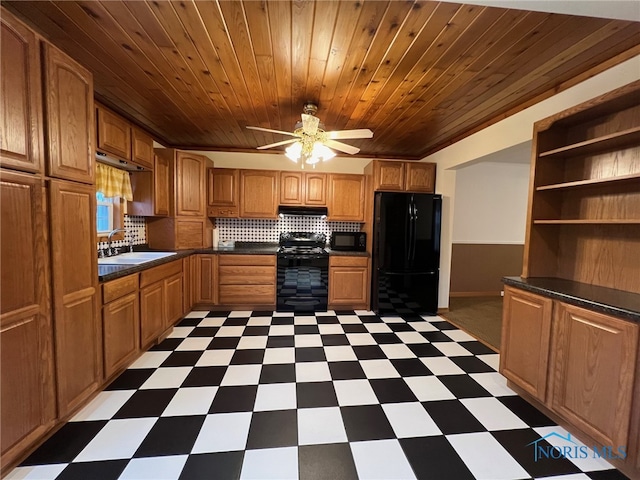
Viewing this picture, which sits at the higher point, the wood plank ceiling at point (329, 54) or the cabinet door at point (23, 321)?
the wood plank ceiling at point (329, 54)

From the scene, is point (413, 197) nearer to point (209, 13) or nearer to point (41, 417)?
point (209, 13)

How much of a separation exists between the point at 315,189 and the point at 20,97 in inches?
113

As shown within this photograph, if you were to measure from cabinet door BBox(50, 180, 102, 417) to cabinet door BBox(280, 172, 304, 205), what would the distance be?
7.51 feet

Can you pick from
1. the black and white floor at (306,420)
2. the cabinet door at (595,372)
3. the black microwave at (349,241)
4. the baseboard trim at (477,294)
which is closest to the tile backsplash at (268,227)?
the black microwave at (349,241)

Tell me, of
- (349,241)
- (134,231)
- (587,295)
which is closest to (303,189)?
(349,241)

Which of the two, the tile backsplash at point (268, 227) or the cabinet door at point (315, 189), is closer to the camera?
the cabinet door at point (315, 189)

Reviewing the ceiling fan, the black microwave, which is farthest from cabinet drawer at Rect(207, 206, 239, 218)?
the ceiling fan

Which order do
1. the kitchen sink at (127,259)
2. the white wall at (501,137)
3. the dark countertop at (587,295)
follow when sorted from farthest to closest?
1. the kitchen sink at (127,259)
2. the white wall at (501,137)
3. the dark countertop at (587,295)

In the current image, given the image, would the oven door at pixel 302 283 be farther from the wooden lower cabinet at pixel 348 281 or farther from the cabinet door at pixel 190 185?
the cabinet door at pixel 190 185

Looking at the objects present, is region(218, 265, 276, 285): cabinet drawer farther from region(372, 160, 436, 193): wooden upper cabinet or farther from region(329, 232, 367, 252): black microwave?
region(372, 160, 436, 193): wooden upper cabinet

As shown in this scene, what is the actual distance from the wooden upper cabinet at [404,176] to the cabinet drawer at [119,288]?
2906mm

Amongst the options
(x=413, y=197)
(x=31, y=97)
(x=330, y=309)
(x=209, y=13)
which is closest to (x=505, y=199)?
(x=413, y=197)

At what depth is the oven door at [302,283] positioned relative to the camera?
3.49 m

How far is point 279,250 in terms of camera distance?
358 centimetres
